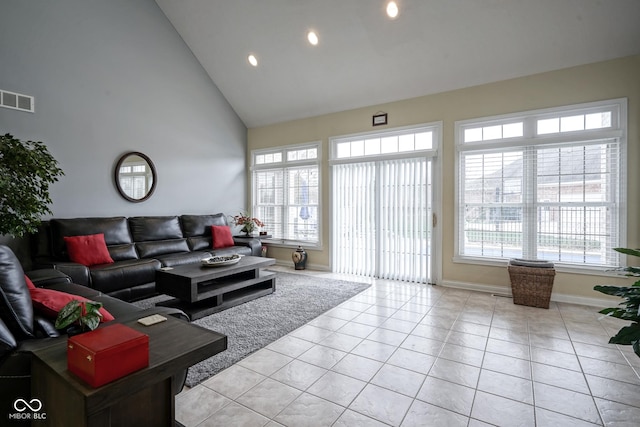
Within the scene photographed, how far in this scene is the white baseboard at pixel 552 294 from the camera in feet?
12.3

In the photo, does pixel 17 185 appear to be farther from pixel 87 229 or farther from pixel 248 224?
pixel 248 224

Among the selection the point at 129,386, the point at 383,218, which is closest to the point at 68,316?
the point at 129,386

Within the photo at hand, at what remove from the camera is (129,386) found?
3.62 feet

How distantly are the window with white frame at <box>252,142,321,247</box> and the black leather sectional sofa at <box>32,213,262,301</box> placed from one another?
939 mm

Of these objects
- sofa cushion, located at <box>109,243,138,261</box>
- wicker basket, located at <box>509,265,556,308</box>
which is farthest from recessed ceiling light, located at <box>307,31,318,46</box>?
wicker basket, located at <box>509,265,556,308</box>

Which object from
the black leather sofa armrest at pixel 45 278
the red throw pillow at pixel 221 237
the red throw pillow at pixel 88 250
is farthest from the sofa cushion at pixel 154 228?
the black leather sofa armrest at pixel 45 278

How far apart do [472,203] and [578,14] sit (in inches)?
93.4

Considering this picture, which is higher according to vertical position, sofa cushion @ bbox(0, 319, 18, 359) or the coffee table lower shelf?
sofa cushion @ bbox(0, 319, 18, 359)

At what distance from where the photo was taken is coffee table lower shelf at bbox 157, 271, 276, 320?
3484 mm

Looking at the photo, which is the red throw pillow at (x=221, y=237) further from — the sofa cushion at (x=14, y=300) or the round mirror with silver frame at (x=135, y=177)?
the sofa cushion at (x=14, y=300)

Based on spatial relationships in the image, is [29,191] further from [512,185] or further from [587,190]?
[587,190]

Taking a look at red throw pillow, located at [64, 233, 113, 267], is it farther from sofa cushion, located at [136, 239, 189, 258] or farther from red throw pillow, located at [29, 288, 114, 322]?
red throw pillow, located at [29, 288, 114, 322]

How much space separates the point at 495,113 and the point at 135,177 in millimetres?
5431

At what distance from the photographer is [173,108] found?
216 inches
